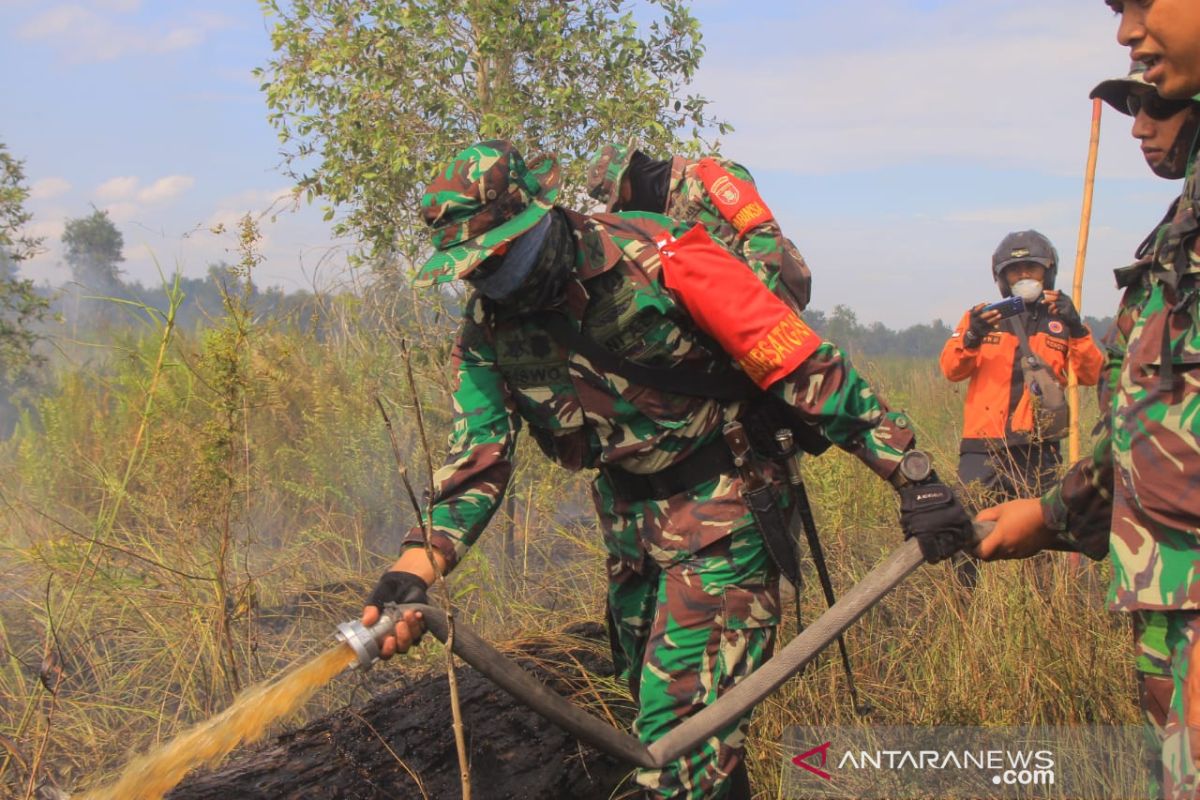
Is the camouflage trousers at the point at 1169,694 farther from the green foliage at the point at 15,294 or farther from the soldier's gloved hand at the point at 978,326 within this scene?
the green foliage at the point at 15,294

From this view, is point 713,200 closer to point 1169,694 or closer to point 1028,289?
point 1028,289

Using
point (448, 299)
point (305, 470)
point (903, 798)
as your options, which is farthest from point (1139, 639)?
point (305, 470)

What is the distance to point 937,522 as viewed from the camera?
2248 millimetres

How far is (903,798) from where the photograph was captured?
2.82m

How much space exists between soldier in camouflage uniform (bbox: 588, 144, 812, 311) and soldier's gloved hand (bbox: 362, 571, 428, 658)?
5.13 ft

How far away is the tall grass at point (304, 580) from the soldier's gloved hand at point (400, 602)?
0.61 m

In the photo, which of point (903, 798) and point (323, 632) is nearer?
point (903, 798)

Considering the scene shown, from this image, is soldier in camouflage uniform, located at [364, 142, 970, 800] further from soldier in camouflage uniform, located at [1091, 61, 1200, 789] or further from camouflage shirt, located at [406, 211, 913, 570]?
soldier in camouflage uniform, located at [1091, 61, 1200, 789]

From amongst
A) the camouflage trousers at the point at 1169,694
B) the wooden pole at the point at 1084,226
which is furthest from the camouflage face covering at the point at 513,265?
the wooden pole at the point at 1084,226

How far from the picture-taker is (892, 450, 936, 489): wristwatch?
92.0 inches

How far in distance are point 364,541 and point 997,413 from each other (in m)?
3.48

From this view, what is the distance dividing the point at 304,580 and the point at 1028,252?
3.89m

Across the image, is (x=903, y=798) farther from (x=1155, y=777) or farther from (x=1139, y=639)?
(x=1139, y=639)

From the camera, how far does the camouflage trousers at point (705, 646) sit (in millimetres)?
2393
